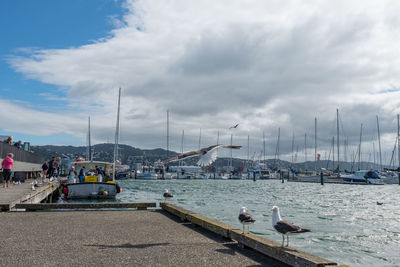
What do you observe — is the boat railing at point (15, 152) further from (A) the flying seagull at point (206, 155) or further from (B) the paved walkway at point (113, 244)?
(B) the paved walkway at point (113, 244)

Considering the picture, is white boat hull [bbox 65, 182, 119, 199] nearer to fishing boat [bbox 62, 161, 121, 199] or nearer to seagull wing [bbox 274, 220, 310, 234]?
fishing boat [bbox 62, 161, 121, 199]

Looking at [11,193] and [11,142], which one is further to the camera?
[11,142]

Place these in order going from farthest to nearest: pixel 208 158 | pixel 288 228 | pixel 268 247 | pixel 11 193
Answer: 1. pixel 208 158
2. pixel 11 193
3. pixel 288 228
4. pixel 268 247

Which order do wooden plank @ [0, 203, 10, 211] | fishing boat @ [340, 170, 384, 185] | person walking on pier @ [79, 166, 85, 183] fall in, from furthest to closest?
fishing boat @ [340, 170, 384, 185] → person walking on pier @ [79, 166, 85, 183] → wooden plank @ [0, 203, 10, 211]

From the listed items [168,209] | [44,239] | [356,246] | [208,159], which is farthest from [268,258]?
[208,159]

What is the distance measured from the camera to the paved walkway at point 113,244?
262 inches

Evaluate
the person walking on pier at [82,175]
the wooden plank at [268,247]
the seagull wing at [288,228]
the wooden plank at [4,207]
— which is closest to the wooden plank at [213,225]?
the wooden plank at [268,247]

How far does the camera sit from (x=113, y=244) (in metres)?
8.06

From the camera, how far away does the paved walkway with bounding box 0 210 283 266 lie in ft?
21.8

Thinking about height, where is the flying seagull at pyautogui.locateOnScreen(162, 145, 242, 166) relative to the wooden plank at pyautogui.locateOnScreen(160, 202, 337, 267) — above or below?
above

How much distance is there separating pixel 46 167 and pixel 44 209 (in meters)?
17.3

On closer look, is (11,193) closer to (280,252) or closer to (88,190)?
(88,190)

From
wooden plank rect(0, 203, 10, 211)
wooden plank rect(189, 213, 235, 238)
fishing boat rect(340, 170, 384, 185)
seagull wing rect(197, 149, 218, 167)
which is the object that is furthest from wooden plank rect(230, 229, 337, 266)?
fishing boat rect(340, 170, 384, 185)

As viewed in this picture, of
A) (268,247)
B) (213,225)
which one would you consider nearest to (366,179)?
(213,225)
